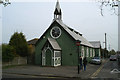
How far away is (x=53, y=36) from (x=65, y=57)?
15.2 feet

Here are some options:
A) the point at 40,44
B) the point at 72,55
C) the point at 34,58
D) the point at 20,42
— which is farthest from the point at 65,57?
the point at 20,42

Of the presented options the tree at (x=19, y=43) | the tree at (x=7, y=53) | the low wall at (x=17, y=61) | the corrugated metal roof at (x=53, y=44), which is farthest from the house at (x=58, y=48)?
the tree at (x=7, y=53)

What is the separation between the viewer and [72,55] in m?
27.3

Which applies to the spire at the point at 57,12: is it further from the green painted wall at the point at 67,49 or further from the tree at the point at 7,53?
the tree at the point at 7,53

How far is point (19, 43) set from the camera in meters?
30.7

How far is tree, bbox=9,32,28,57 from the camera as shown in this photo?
29875mm

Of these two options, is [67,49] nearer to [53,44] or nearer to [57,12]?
[53,44]

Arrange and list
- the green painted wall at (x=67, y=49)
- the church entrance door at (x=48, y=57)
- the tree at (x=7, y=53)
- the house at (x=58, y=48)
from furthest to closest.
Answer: the green painted wall at (x=67, y=49)
the house at (x=58, y=48)
the church entrance door at (x=48, y=57)
the tree at (x=7, y=53)

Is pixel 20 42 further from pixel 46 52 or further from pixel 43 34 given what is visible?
pixel 46 52

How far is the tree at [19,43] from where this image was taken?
98.0ft

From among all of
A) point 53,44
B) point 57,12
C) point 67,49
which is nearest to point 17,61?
point 53,44

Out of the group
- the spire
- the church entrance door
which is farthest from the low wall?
the spire

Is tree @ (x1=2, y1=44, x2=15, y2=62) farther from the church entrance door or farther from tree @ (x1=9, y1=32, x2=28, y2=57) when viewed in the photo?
the church entrance door

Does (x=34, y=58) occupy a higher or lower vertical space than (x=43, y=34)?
lower
